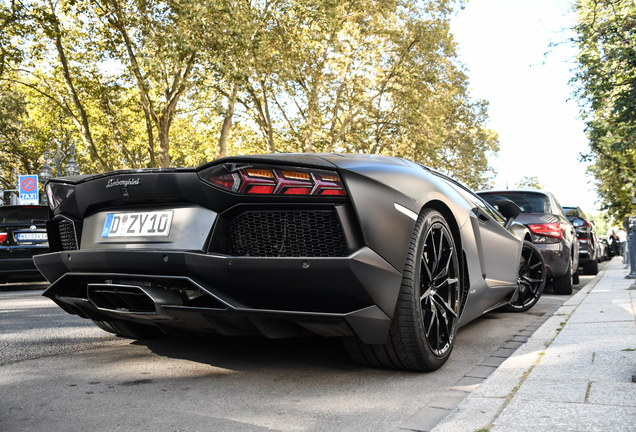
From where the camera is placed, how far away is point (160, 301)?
10.5 ft

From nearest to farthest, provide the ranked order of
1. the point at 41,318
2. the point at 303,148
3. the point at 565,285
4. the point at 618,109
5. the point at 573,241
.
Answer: the point at 41,318 → the point at 565,285 → the point at 573,241 → the point at 618,109 → the point at 303,148

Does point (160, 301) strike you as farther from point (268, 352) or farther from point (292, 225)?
point (268, 352)

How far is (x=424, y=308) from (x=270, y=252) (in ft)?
3.51

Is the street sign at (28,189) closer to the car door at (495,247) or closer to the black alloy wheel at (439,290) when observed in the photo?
the car door at (495,247)

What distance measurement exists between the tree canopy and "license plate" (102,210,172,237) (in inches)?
514

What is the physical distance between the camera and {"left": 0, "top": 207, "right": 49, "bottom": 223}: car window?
10398 mm

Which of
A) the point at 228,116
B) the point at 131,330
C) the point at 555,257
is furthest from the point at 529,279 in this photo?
the point at 228,116

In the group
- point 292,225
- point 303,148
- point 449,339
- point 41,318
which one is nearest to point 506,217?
point 449,339

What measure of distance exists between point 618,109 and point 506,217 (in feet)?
38.3

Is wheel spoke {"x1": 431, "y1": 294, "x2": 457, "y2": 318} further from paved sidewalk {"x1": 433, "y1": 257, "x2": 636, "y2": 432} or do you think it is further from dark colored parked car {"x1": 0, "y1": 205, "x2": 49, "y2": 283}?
dark colored parked car {"x1": 0, "y1": 205, "x2": 49, "y2": 283}

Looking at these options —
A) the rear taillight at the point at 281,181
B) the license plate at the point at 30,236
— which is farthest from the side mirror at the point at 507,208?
the license plate at the point at 30,236

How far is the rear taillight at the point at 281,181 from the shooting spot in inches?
119

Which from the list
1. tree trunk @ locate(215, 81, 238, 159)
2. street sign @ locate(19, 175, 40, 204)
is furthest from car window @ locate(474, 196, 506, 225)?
street sign @ locate(19, 175, 40, 204)

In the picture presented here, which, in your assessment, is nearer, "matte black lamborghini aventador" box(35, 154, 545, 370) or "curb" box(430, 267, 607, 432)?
"curb" box(430, 267, 607, 432)
